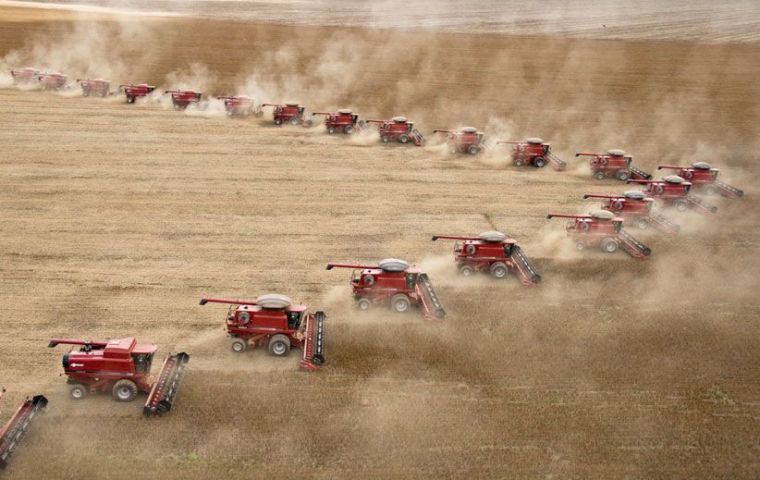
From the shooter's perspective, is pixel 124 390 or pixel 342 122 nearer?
pixel 124 390

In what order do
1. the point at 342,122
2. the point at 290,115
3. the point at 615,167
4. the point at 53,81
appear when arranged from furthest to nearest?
the point at 53,81
the point at 290,115
the point at 342,122
the point at 615,167

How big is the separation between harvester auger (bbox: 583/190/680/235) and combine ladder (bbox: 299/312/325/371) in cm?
1426

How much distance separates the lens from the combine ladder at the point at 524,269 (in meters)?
23.3

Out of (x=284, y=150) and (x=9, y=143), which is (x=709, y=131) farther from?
(x=9, y=143)

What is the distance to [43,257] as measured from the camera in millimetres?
24312

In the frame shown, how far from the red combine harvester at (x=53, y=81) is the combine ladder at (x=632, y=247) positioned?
4381 cm

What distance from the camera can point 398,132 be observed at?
40281mm

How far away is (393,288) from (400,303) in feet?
1.78

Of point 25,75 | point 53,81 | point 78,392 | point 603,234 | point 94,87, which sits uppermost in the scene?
point 25,75

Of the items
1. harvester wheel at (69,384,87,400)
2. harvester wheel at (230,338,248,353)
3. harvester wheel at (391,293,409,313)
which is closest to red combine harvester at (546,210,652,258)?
Result: harvester wheel at (391,293,409,313)

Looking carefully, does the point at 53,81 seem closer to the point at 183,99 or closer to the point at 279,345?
the point at 183,99

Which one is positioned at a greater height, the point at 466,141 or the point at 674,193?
the point at 466,141

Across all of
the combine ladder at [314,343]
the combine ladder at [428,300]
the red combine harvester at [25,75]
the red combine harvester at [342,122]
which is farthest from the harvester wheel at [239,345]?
the red combine harvester at [25,75]

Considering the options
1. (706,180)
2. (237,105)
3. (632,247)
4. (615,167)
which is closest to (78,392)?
(632,247)
